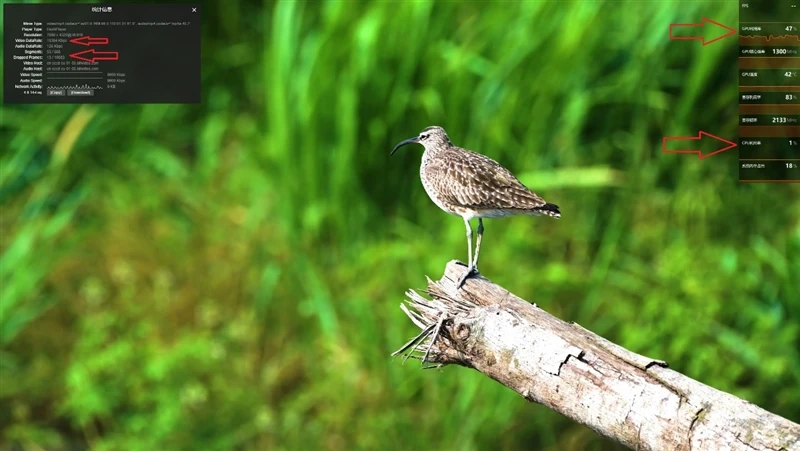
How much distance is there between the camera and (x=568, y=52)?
4.82 m

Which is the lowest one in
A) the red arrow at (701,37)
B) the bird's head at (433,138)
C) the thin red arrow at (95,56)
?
the thin red arrow at (95,56)

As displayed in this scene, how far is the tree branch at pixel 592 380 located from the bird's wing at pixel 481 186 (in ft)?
1.16

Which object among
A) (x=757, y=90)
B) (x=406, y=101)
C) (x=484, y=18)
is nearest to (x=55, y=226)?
(x=406, y=101)

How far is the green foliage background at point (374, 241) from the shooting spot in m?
4.31

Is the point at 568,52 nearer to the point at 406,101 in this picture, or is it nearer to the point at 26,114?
the point at 406,101

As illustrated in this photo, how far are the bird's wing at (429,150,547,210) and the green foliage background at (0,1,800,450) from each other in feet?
4.77

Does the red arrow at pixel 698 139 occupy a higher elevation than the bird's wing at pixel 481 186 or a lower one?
lower
